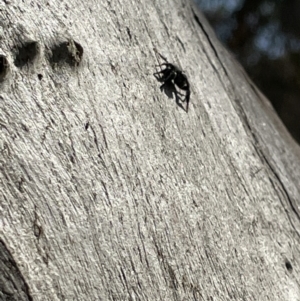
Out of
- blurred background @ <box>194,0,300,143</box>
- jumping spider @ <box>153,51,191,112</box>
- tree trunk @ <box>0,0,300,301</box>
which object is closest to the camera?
tree trunk @ <box>0,0,300,301</box>

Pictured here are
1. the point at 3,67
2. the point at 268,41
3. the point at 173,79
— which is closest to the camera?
the point at 3,67

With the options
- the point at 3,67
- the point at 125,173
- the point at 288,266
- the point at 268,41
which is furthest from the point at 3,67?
the point at 268,41

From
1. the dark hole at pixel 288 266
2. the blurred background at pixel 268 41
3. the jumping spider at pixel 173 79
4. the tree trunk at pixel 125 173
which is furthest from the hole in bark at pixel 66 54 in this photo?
the blurred background at pixel 268 41

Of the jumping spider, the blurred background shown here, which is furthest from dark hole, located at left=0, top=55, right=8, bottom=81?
the blurred background

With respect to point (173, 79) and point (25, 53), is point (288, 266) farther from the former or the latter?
point (25, 53)

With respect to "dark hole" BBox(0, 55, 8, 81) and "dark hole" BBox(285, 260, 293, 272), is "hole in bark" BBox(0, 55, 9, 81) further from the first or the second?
"dark hole" BBox(285, 260, 293, 272)

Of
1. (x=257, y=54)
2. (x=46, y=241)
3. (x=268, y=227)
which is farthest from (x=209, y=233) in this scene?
(x=257, y=54)

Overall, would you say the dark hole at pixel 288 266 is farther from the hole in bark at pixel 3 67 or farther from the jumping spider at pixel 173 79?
the hole in bark at pixel 3 67
